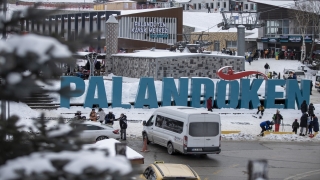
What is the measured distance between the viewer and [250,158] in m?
21.6

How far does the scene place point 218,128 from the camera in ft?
69.7

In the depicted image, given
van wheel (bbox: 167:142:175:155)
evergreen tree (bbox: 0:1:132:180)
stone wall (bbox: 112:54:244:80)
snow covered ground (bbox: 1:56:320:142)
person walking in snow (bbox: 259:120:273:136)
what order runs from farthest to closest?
1. stone wall (bbox: 112:54:244:80)
2. person walking in snow (bbox: 259:120:273:136)
3. snow covered ground (bbox: 1:56:320:142)
4. van wheel (bbox: 167:142:175:155)
5. evergreen tree (bbox: 0:1:132:180)

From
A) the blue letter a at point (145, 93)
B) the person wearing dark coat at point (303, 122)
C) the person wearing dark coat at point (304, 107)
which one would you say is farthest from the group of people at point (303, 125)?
the blue letter a at point (145, 93)

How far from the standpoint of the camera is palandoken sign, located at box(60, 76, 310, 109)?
104 ft

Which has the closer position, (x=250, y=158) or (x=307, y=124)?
(x=250, y=158)

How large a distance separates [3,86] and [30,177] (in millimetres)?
702

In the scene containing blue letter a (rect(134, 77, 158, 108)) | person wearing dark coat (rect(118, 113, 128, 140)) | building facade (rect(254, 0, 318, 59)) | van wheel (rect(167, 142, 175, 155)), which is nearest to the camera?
van wheel (rect(167, 142, 175, 155))

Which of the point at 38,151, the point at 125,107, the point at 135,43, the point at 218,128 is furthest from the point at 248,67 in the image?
the point at 38,151

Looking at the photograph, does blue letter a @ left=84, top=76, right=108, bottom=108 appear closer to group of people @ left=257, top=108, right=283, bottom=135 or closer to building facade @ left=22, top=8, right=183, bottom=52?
group of people @ left=257, top=108, right=283, bottom=135

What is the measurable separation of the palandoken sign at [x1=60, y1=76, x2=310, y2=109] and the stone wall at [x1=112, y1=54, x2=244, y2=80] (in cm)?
342

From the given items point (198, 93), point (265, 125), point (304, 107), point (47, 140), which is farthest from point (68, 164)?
point (198, 93)

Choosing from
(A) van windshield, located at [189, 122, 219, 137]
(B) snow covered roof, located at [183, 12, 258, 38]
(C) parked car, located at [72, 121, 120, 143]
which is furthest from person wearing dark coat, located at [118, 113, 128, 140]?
(B) snow covered roof, located at [183, 12, 258, 38]

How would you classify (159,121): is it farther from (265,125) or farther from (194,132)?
(265,125)

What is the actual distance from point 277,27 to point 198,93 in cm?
3694
